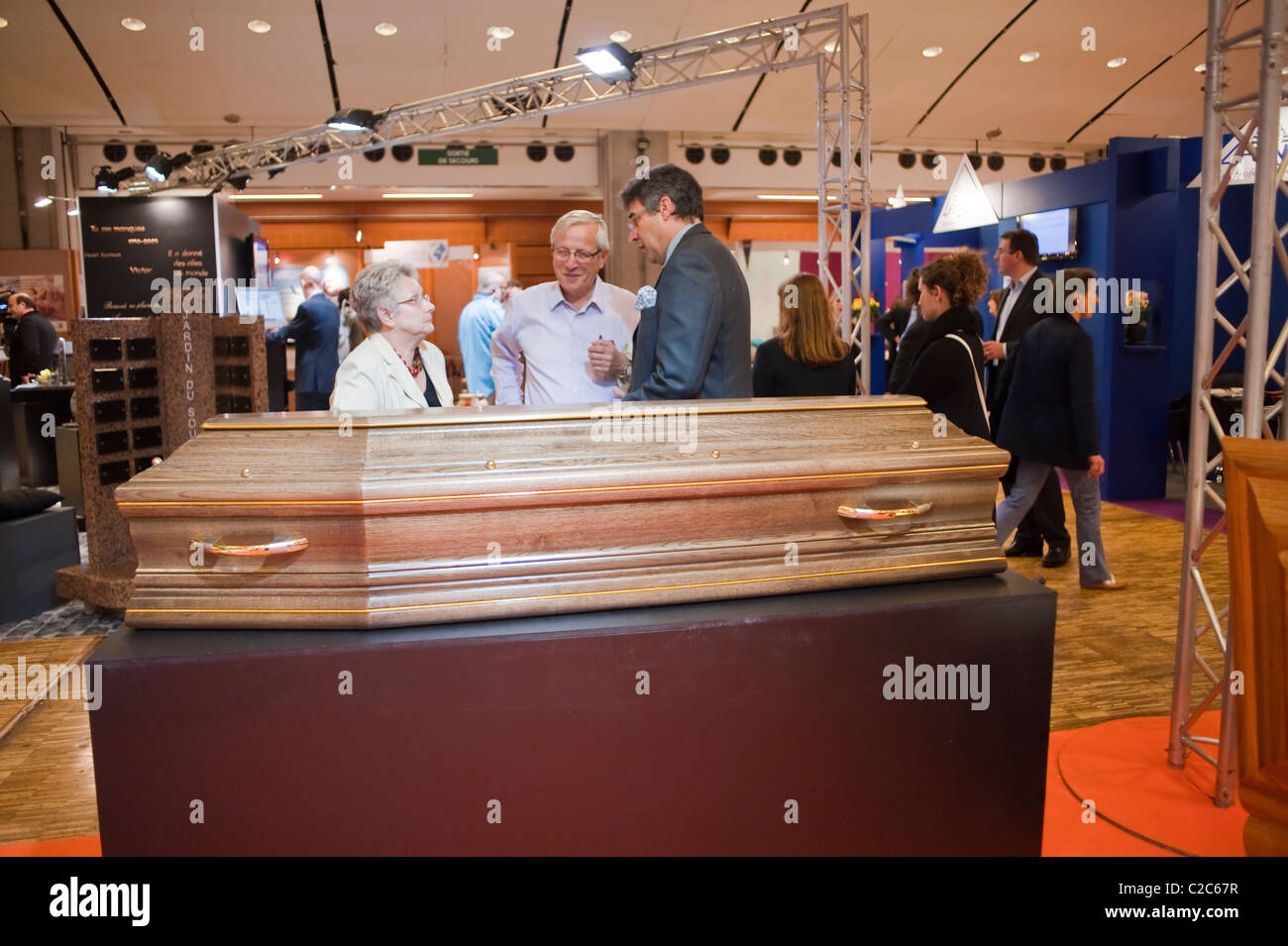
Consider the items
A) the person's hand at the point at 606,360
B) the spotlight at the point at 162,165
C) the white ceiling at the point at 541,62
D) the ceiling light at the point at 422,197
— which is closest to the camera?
the person's hand at the point at 606,360

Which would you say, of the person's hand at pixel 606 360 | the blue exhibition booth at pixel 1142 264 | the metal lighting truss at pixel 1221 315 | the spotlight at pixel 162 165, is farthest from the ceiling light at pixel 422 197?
the metal lighting truss at pixel 1221 315

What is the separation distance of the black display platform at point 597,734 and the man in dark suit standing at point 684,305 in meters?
0.85

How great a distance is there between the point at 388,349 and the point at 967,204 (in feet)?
23.4

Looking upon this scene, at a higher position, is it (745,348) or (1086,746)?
(745,348)

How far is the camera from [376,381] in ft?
7.72

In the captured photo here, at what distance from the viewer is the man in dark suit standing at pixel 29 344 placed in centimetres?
877

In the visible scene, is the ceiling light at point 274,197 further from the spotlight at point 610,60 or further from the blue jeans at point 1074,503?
the blue jeans at point 1074,503

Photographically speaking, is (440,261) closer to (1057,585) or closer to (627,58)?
(627,58)

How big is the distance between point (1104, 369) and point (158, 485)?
7302 mm

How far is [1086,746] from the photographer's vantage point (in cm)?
299

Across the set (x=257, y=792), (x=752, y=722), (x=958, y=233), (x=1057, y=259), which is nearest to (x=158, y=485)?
(x=257, y=792)

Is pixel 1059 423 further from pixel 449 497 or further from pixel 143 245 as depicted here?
pixel 143 245

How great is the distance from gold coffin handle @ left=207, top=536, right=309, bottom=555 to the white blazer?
0.92m

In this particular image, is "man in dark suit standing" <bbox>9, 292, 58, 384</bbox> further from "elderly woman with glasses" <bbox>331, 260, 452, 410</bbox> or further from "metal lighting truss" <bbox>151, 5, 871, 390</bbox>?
"elderly woman with glasses" <bbox>331, 260, 452, 410</bbox>
